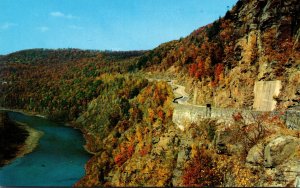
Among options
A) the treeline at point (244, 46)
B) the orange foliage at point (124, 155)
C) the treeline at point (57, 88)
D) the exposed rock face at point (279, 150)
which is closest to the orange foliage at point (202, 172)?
the exposed rock face at point (279, 150)

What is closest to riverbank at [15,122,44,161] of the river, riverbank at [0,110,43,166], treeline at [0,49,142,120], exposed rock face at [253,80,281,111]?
riverbank at [0,110,43,166]

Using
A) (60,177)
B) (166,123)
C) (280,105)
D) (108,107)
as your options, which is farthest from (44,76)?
(280,105)

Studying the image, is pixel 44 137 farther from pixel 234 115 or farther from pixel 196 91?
pixel 234 115

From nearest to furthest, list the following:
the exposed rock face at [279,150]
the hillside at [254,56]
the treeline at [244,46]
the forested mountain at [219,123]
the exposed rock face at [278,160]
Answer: the exposed rock face at [278,160] < the exposed rock face at [279,150] < the forested mountain at [219,123] < the hillside at [254,56] < the treeline at [244,46]

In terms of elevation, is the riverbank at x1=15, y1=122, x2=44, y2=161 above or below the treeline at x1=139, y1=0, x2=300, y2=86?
below

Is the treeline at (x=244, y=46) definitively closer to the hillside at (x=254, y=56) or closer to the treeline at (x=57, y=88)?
the hillside at (x=254, y=56)

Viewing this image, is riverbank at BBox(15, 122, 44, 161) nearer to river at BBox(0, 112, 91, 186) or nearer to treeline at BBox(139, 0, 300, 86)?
river at BBox(0, 112, 91, 186)

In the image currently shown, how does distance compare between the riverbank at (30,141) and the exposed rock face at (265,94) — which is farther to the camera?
the riverbank at (30,141)

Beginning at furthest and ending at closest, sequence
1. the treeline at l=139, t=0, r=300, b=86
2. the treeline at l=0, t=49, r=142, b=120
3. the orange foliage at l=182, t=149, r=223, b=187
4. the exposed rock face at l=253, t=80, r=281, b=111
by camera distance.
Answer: the treeline at l=0, t=49, r=142, b=120 → the treeline at l=139, t=0, r=300, b=86 → the exposed rock face at l=253, t=80, r=281, b=111 → the orange foliage at l=182, t=149, r=223, b=187

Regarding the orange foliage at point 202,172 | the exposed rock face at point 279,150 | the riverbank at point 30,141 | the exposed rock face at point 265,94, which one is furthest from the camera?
the riverbank at point 30,141
